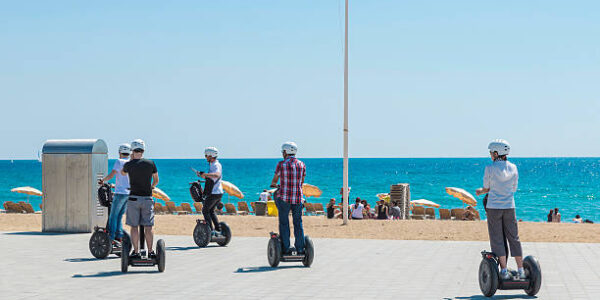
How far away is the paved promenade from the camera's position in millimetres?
8352

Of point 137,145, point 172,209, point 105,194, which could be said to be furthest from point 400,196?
point 137,145

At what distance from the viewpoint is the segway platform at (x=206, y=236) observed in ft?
43.3

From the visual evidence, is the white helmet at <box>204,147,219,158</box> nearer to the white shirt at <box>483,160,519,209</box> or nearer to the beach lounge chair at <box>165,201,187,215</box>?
the white shirt at <box>483,160,519,209</box>

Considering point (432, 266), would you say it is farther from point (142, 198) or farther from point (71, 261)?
point (71, 261)

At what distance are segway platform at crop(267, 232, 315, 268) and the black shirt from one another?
1.77m

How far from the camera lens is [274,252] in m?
10.4

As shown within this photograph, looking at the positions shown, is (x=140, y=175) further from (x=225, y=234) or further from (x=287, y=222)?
(x=225, y=234)

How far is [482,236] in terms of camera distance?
1697 cm

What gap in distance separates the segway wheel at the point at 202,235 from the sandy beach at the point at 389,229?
391 centimetres

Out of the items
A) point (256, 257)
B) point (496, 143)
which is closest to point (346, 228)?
point (256, 257)

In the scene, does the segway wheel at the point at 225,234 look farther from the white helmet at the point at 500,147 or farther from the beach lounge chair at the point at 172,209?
the beach lounge chair at the point at 172,209

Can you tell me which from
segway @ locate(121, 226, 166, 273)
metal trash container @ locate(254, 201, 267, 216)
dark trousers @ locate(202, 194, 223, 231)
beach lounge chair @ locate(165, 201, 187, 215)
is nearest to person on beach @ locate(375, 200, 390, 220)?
metal trash container @ locate(254, 201, 267, 216)

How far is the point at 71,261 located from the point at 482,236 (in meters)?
9.17

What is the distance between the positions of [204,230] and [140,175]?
11.8ft
